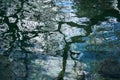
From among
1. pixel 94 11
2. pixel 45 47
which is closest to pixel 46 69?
pixel 45 47

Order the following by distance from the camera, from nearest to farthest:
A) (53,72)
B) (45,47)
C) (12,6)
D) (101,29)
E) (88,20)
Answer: (53,72)
(45,47)
(101,29)
(88,20)
(12,6)

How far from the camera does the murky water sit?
18.9 ft

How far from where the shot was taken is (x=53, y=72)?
573 cm

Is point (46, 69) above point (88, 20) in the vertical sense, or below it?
below

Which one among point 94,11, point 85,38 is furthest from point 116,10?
A: point 85,38

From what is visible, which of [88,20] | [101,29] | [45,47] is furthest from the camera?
[88,20]

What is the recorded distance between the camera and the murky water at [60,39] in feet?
18.9

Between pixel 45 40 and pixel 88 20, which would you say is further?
pixel 88 20

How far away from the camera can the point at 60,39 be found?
22.3 feet

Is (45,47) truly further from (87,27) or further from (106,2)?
(106,2)

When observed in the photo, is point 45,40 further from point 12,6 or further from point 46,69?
point 12,6

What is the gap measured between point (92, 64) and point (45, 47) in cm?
106

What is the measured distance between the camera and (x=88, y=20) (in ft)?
24.8

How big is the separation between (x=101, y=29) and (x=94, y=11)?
3.33 feet
